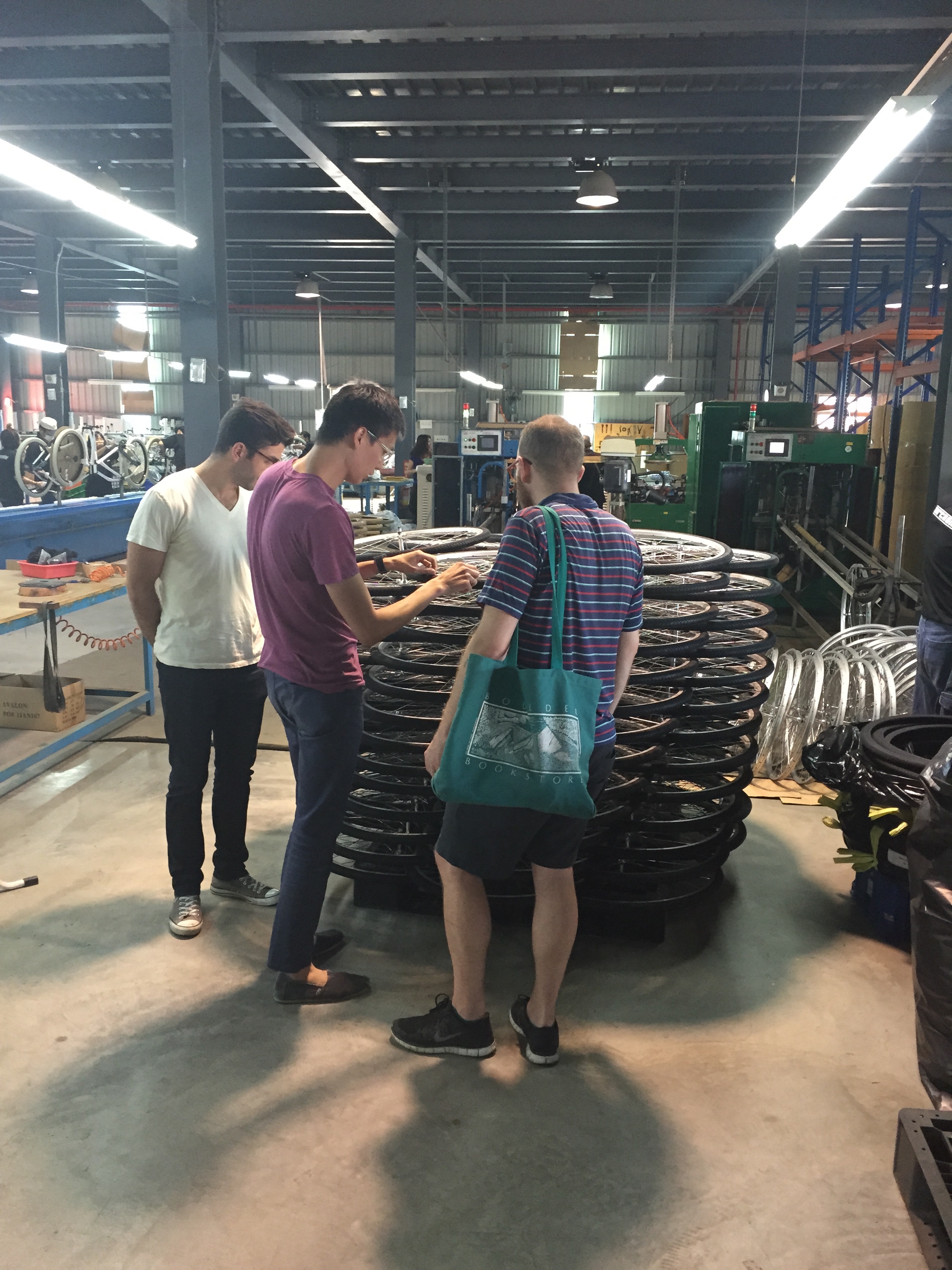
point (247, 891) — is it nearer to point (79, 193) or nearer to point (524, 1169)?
point (524, 1169)

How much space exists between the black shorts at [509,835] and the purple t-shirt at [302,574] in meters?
0.49

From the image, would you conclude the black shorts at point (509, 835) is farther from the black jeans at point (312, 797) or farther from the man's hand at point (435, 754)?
the black jeans at point (312, 797)

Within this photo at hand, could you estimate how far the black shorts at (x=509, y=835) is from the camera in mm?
1893

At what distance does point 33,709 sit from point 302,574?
2949 millimetres

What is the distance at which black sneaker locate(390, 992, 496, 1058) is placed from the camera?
210cm

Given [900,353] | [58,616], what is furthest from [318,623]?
[900,353]

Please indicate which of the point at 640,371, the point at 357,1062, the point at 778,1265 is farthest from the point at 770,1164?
the point at 640,371

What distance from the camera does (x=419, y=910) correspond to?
9.02 feet

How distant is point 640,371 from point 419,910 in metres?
18.4

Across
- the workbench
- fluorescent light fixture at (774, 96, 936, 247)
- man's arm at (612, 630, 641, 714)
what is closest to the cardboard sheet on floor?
man's arm at (612, 630, 641, 714)

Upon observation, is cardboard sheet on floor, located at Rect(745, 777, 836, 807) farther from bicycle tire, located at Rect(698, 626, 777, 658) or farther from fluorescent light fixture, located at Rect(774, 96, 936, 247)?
fluorescent light fixture, located at Rect(774, 96, 936, 247)

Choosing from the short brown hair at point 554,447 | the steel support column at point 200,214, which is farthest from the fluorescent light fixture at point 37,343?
the short brown hair at point 554,447

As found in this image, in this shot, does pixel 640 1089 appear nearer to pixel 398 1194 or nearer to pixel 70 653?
pixel 398 1194

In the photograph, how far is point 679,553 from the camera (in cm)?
312
